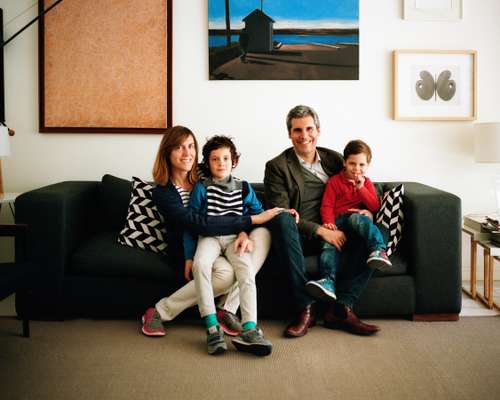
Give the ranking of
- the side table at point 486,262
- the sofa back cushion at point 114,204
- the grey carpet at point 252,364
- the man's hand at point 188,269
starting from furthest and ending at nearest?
the sofa back cushion at point 114,204
the side table at point 486,262
the man's hand at point 188,269
the grey carpet at point 252,364

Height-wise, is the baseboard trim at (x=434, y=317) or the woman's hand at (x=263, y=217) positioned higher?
the woman's hand at (x=263, y=217)

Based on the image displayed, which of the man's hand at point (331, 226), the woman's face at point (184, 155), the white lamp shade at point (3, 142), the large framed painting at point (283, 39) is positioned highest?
the large framed painting at point (283, 39)

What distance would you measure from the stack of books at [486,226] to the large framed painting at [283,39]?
118 centimetres

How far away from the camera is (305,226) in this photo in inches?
104

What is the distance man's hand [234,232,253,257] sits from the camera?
242cm

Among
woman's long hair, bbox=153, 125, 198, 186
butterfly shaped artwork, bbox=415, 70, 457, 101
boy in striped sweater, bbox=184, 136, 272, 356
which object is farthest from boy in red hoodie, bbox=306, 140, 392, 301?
butterfly shaped artwork, bbox=415, 70, 457, 101

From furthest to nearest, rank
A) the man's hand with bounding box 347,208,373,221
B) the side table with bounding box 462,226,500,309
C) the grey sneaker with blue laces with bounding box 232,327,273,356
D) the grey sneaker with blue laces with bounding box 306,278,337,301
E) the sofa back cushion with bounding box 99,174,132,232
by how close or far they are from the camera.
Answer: the sofa back cushion with bounding box 99,174,132,232 → the side table with bounding box 462,226,500,309 → the man's hand with bounding box 347,208,373,221 → the grey sneaker with blue laces with bounding box 306,278,337,301 → the grey sneaker with blue laces with bounding box 232,327,273,356

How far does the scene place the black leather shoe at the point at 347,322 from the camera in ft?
7.98

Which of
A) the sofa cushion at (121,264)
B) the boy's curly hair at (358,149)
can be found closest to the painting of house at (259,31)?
the boy's curly hair at (358,149)

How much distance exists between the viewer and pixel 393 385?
75.4 inches

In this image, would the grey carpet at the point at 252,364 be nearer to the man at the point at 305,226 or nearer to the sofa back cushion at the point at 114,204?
the man at the point at 305,226

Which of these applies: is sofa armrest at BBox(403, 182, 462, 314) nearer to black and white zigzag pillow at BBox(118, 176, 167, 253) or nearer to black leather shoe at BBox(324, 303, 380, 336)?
black leather shoe at BBox(324, 303, 380, 336)

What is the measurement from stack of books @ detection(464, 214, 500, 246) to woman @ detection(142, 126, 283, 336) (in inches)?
48.2

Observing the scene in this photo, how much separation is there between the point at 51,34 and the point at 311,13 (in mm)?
1721
